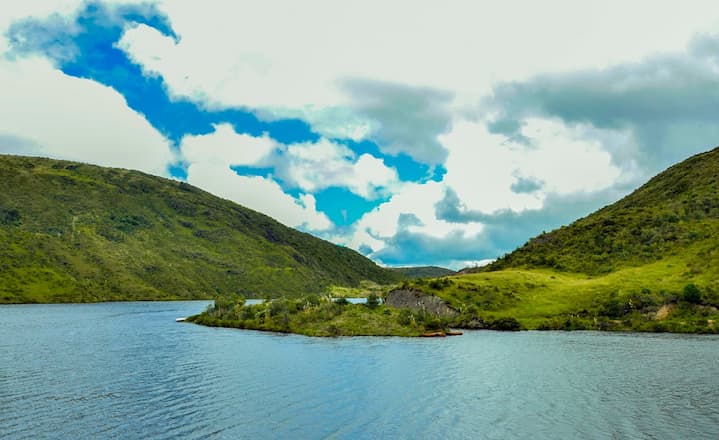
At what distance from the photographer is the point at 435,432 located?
41.3 m

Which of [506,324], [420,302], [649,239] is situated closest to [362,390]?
[506,324]

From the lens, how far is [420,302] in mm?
143250

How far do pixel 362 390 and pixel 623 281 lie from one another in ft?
375

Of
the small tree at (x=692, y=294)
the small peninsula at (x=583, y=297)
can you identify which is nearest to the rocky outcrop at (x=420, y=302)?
the small peninsula at (x=583, y=297)

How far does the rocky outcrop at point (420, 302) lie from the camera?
13849cm

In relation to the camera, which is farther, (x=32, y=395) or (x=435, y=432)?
(x=32, y=395)

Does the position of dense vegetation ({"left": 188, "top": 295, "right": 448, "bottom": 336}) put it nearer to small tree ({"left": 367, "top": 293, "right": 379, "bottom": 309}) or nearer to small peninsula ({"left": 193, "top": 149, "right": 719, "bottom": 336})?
small tree ({"left": 367, "top": 293, "right": 379, "bottom": 309})

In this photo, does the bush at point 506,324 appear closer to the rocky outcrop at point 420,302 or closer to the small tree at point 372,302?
the rocky outcrop at point 420,302

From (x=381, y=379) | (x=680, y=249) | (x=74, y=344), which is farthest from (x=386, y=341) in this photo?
(x=680, y=249)

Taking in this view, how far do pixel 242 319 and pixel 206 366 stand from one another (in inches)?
2665

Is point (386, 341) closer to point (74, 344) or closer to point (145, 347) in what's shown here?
point (145, 347)

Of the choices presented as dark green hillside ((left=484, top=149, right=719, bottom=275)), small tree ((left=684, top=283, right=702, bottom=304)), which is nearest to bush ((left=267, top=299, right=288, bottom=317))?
small tree ((left=684, top=283, right=702, bottom=304))

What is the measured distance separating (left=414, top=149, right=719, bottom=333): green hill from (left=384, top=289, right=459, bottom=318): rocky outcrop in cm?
250

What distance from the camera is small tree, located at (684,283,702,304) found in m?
122
